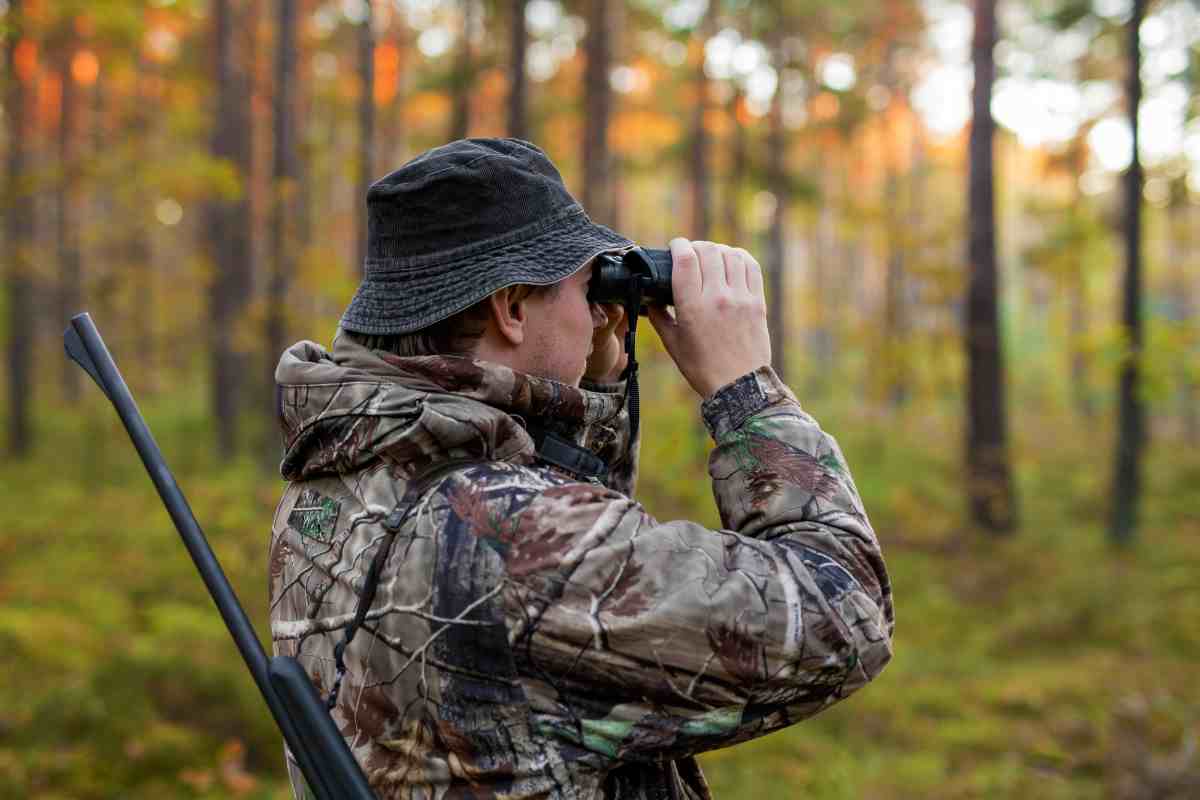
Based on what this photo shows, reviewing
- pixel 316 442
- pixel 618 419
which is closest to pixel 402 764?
pixel 316 442

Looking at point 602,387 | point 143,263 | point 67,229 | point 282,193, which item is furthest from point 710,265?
point 143,263

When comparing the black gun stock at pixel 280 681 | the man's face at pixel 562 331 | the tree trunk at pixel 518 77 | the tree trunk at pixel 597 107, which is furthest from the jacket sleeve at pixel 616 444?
the tree trunk at pixel 597 107

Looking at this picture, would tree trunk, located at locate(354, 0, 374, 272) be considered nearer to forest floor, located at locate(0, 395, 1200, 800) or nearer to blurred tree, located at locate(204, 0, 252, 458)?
forest floor, located at locate(0, 395, 1200, 800)

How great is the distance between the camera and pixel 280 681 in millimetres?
1503

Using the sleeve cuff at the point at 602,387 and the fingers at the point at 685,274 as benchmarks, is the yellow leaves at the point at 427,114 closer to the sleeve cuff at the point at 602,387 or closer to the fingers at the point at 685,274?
the sleeve cuff at the point at 602,387

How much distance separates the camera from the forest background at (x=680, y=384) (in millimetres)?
6375

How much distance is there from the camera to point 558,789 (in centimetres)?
145

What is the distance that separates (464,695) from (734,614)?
0.41 meters

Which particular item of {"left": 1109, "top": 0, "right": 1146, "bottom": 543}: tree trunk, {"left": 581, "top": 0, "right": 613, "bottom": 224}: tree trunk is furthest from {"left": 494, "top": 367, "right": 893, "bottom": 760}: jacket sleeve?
{"left": 1109, "top": 0, "right": 1146, "bottom": 543}: tree trunk

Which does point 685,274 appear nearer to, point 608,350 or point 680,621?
point 608,350

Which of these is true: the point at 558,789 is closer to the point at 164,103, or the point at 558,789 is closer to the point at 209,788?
the point at 209,788

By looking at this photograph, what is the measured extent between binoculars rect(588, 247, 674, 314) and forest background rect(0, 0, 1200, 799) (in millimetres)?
4661

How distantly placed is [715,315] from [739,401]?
16 cm

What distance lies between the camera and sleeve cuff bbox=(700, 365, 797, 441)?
5.45 feet
